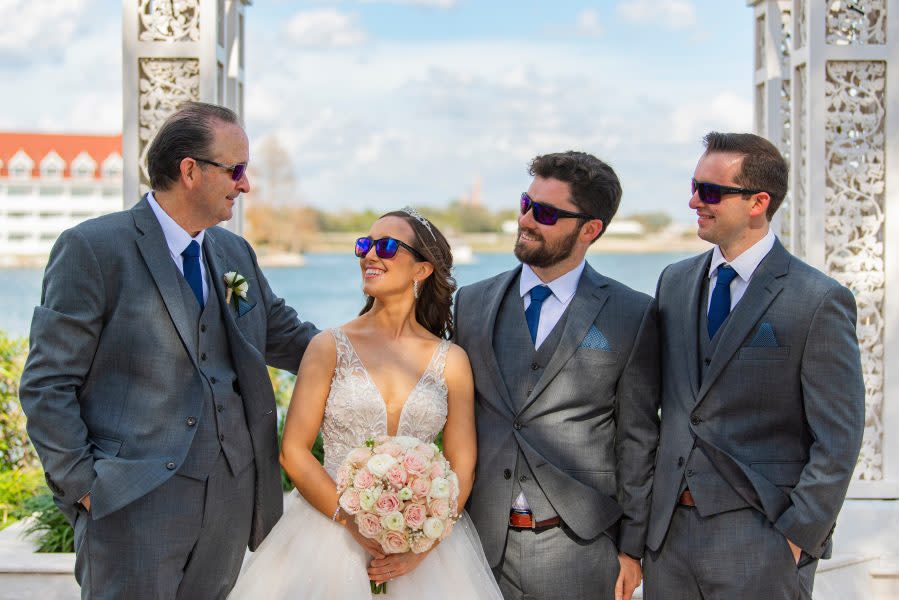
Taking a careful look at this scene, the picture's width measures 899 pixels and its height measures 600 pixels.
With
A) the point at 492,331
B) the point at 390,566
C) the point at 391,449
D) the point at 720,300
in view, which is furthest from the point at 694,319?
the point at 390,566

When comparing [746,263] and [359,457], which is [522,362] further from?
[746,263]

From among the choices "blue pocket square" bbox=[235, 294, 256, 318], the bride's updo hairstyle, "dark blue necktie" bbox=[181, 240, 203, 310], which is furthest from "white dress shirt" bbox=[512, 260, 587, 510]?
"dark blue necktie" bbox=[181, 240, 203, 310]

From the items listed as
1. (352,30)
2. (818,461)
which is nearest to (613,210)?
(818,461)

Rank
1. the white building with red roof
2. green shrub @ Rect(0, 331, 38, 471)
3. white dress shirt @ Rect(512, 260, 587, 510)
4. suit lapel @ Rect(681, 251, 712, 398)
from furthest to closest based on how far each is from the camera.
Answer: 1. the white building with red roof
2. green shrub @ Rect(0, 331, 38, 471)
3. white dress shirt @ Rect(512, 260, 587, 510)
4. suit lapel @ Rect(681, 251, 712, 398)

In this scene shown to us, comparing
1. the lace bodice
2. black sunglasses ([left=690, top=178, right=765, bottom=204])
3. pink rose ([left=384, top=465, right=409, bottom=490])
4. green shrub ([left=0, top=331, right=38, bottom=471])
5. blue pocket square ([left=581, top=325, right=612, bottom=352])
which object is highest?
black sunglasses ([left=690, top=178, right=765, bottom=204])

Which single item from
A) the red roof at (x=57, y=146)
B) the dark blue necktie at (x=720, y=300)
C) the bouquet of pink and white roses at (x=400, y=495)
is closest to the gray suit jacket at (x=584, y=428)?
the dark blue necktie at (x=720, y=300)

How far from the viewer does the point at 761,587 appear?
12.2 ft

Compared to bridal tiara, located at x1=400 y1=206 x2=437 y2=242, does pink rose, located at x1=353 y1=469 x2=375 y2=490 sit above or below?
below

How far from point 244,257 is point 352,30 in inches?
2954

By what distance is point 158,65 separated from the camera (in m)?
6.34

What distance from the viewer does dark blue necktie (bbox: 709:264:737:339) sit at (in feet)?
12.8

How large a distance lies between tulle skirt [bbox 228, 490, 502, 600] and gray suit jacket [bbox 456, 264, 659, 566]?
16 centimetres

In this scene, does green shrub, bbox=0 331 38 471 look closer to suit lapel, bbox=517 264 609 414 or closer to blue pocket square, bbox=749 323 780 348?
suit lapel, bbox=517 264 609 414

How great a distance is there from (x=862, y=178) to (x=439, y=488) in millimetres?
3955
